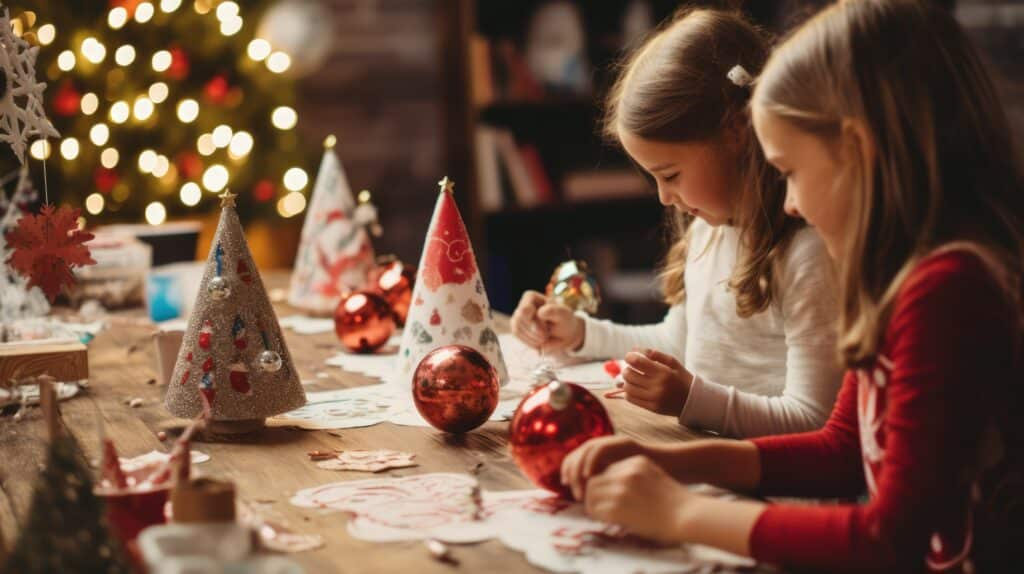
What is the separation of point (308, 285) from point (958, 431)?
5.07 feet

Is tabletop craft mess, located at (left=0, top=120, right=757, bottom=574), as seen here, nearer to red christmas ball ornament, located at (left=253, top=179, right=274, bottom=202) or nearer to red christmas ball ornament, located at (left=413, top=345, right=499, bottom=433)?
red christmas ball ornament, located at (left=413, top=345, right=499, bottom=433)

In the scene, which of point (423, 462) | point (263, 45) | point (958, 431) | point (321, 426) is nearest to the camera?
point (958, 431)

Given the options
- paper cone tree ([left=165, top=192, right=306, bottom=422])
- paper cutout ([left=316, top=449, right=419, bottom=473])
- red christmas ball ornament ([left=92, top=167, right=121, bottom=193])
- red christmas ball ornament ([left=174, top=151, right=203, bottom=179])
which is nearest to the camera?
paper cutout ([left=316, top=449, right=419, bottom=473])

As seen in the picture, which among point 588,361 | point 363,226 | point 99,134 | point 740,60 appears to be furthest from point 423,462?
point 99,134

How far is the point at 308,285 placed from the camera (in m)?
2.21

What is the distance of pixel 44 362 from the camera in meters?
1.45

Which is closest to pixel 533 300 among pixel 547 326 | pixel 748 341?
pixel 547 326

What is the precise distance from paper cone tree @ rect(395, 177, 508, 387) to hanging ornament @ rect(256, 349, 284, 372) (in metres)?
0.25

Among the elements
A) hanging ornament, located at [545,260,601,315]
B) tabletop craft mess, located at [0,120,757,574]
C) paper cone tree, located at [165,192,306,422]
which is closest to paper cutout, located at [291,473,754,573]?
tabletop craft mess, located at [0,120,757,574]

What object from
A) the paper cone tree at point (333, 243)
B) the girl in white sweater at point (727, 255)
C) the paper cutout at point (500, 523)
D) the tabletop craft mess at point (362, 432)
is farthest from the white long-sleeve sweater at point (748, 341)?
the paper cone tree at point (333, 243)

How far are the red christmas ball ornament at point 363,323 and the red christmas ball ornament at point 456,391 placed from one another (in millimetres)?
519

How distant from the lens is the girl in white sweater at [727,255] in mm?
1333

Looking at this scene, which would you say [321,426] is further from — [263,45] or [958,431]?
[263,45]

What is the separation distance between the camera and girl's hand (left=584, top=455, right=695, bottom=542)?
93 centimetres
